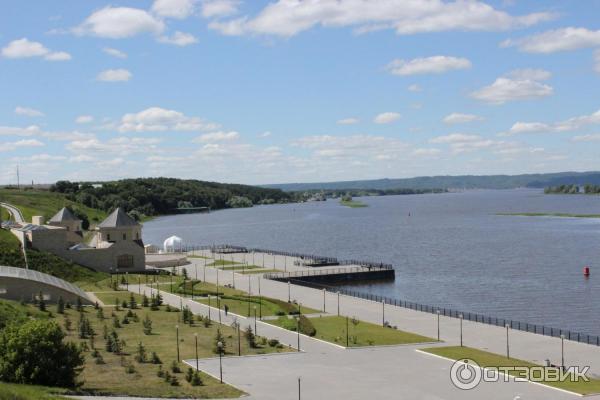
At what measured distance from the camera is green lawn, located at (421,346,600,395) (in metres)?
36.9

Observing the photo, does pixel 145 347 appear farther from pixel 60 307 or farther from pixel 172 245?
pixel 172 245

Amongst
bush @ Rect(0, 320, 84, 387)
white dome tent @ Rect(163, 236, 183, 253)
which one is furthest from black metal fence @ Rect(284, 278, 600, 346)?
white dome tent @ Rect(163, 236, 183, 253)

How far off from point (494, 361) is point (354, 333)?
12.0 m

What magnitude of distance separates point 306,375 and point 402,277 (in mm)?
57404

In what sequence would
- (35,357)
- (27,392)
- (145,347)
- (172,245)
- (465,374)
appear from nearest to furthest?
(27,392), (35,357), (465,374), (145,347), (172,245)

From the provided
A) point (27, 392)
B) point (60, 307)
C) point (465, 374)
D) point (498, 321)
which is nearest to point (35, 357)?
point (27, 392)

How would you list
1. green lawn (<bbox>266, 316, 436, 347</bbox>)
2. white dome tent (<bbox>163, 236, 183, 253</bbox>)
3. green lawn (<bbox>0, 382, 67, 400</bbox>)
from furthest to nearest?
white dome tent (<bbox>163, 236, 183, 253</bbox>)
green lawn (<bbox>266, 316, 436, 347</bbox>)
green lawn (<bbox>0, 382, 67, 400</bbox>)

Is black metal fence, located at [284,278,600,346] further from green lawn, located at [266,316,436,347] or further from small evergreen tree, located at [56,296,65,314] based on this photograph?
small evergreen tree, located at [56,296,65,314]

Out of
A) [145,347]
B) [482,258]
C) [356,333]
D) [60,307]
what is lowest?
[482,258]

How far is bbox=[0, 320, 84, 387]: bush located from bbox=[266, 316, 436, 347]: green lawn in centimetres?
1950

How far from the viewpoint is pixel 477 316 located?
63.6 meters

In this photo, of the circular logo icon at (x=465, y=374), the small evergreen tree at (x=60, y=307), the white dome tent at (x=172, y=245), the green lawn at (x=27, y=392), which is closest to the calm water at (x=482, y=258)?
the circular logo icon at (x=465, y=374)

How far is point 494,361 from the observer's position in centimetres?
4350

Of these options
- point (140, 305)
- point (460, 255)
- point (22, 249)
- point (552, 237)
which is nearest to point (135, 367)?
point (140, 305)
